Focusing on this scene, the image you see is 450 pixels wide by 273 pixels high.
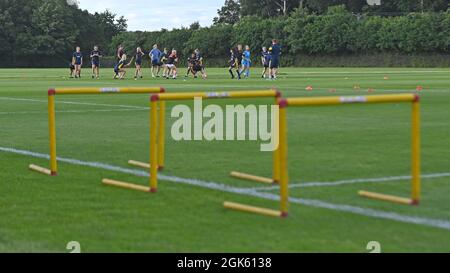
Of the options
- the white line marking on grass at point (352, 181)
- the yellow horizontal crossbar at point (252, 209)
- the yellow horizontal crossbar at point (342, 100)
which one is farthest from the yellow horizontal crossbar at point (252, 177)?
the yellow horizontal crossbar at point (342, 100)

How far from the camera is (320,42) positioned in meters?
97.1

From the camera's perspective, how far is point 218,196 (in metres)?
9.80

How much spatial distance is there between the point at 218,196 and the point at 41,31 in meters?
114

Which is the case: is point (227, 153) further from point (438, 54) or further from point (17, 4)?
point (17, 4)

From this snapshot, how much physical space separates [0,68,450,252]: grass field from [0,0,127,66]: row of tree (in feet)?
331

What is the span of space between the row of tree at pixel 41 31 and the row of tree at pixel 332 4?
2755 centimetres

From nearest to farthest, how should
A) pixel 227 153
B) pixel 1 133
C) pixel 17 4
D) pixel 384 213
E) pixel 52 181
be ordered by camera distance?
pixel 384 213 < pixel 52 181 < pixel 227 153 < pixel 1 133 < pixel 17 4

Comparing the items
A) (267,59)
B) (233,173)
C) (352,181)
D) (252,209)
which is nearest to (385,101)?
(252,209)
